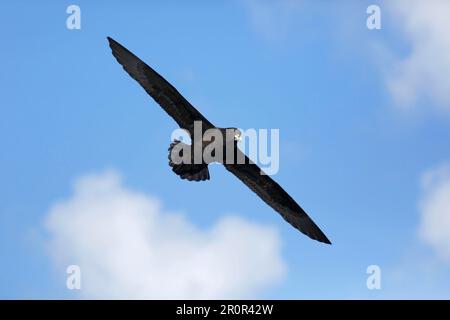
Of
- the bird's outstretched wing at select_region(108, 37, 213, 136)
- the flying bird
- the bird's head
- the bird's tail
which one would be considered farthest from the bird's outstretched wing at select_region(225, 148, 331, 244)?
the bird's outstretched wing at select_region(108, 37, 213, 136)

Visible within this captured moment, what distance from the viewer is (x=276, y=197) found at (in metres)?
15.8

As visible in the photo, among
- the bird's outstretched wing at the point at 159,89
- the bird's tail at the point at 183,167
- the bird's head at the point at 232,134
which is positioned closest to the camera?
the bird's head at the point at 232,134

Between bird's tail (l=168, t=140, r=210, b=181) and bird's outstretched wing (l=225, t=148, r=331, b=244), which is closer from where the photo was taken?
bird's tail (l=168, t=140, r=210, b=181)

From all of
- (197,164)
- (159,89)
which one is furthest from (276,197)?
(159,89)

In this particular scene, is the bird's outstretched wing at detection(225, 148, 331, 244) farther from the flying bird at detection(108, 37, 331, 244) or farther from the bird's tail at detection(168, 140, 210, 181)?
the bird's tail at detection(168, 140, 210, 181)

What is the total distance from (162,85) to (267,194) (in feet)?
11.6

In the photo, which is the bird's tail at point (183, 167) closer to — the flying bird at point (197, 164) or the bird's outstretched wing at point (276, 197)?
the flying bird at point (197, 164)

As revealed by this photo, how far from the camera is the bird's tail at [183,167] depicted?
47.4ft

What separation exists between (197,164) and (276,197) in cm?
230

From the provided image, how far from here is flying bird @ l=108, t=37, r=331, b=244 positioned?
1438 cm

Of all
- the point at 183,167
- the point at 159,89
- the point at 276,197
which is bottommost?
the point at 276,197

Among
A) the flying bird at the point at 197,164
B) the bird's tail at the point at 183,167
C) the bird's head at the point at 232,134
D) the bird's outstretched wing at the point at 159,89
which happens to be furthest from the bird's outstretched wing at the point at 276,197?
the bird's outstretched wing at the point at 159,89

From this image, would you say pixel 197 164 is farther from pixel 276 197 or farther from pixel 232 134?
pixel 276 197
